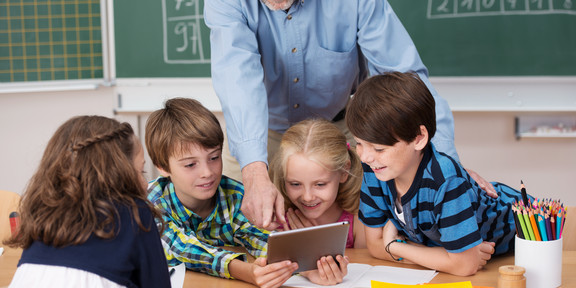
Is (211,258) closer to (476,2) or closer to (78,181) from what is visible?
(78,181)

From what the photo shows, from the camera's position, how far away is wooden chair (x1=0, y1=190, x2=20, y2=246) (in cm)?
206

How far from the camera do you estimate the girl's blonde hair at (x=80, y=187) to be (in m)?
1.10

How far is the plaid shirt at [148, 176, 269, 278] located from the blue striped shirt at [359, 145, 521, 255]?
0.34 metres

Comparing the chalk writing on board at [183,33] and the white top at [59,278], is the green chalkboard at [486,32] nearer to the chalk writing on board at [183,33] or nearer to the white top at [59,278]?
the chalk writing on board at [183,33]

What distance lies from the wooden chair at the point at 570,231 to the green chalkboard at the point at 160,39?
2.01 m

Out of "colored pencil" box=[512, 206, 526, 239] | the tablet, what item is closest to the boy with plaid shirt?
the tablet

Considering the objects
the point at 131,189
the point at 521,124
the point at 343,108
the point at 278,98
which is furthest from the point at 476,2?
the point at 131,189

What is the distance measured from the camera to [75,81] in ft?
10.9

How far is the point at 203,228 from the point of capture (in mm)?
1785

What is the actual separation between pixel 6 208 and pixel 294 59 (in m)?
1.13

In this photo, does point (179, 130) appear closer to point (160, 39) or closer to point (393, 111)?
point (393, 111)

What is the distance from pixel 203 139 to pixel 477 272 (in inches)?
32.4

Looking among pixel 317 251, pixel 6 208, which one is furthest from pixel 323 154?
pixel 6 208

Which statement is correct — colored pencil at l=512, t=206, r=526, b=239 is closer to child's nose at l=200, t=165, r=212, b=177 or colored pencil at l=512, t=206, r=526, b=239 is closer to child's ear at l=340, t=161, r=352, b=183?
child's ear at l=340, t=161, r=352, b=183
